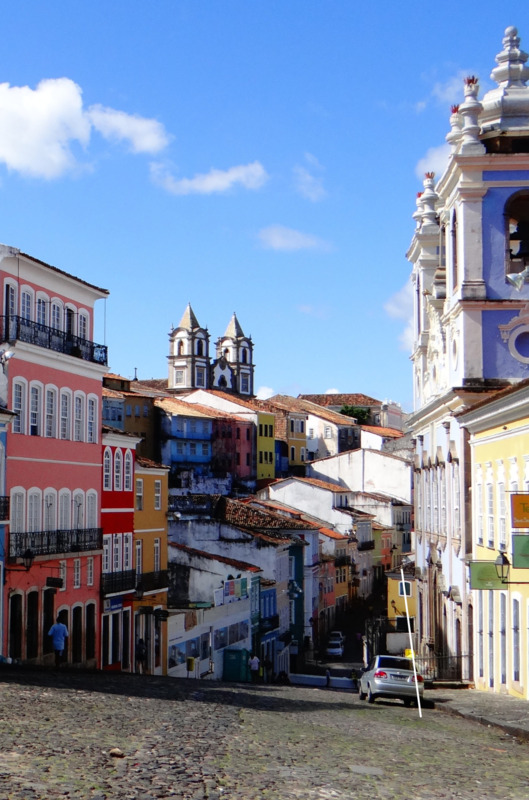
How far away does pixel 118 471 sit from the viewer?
4606cm

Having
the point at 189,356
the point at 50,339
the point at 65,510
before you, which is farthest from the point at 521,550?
the point at 189,356

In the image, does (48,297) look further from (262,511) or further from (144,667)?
(262,511)

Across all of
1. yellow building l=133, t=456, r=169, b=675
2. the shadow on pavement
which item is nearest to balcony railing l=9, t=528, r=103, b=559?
yellow building l=133, t=456, r=169, b=675

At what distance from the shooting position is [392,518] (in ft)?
350

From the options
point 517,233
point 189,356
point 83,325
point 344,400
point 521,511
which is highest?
point 189,356

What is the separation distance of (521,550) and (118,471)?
24969 millimetres

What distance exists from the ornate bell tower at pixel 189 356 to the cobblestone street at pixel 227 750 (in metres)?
138

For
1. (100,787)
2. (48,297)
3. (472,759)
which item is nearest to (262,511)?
(48,297)

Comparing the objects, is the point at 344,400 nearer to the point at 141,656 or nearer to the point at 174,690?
the point at 141,656

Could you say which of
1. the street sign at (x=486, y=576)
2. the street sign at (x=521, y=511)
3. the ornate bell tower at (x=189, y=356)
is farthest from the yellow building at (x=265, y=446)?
the street sign at (x=521, y=511)

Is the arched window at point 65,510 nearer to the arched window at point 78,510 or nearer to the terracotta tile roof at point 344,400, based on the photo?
the arched window at point 78,510

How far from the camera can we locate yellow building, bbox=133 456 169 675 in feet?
150

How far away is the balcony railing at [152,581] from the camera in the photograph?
4656 centimetres

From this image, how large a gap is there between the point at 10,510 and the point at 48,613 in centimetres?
410
